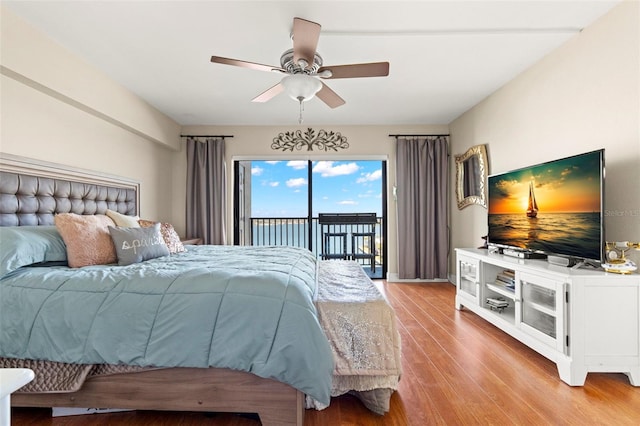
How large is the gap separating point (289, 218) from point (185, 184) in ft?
6.28

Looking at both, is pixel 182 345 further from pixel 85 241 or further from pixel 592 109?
pixel 592 109

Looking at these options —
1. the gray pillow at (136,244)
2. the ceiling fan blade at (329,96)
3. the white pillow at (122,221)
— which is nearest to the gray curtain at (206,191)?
the white pillow at (122,221)

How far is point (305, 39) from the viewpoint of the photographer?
192 centimetres

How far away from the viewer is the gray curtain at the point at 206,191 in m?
4.60

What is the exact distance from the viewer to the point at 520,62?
9.16 ft

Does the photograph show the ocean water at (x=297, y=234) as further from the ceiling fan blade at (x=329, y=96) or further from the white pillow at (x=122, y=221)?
the white pillow at (x=122, y=221)

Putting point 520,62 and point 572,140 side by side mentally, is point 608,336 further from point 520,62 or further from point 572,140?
point 520,62

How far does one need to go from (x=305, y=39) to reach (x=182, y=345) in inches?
72.1

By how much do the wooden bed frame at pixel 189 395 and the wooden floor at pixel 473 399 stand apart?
132 mm

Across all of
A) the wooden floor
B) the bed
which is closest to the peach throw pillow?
the bed

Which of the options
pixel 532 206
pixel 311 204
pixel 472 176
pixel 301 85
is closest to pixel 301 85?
pixel 301 85

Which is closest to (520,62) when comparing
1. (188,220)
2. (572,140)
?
(572,140)

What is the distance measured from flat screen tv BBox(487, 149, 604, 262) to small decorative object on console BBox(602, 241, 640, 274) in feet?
0.17

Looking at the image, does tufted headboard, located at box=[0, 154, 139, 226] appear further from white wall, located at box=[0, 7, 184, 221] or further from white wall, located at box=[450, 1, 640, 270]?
white wall, located at box=[450, 1, 640, 270]
